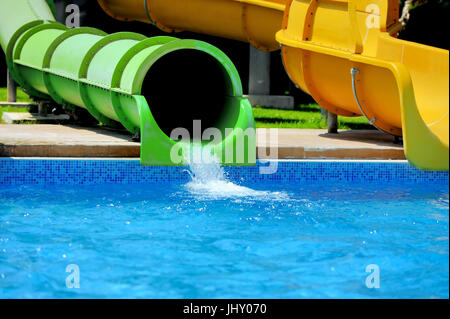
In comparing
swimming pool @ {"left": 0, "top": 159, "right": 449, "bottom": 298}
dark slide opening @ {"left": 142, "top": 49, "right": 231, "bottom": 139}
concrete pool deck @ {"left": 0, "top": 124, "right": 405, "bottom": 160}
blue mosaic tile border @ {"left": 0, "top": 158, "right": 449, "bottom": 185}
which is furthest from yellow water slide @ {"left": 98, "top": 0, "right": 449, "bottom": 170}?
dark slide opening @ {"left": 142, "top": 49, "right": 231, "bottom": 139}

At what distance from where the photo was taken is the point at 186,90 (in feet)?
30.8

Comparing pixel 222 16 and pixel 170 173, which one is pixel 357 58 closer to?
pixel 170 173

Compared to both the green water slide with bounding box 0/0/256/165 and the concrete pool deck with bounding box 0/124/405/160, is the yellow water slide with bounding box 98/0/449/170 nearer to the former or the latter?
the concrete pool deck with bounding box 0/124/405/160

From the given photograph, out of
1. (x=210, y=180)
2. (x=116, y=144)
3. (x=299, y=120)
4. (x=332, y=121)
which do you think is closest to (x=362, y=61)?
(x=332, y=121)

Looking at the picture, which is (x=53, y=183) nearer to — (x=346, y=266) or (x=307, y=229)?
(x=307, y=229)

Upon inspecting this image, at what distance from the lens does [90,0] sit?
1437 centimetres

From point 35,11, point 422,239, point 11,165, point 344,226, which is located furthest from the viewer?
point 35,11

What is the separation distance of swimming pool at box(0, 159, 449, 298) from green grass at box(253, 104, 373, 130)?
9.14 ft

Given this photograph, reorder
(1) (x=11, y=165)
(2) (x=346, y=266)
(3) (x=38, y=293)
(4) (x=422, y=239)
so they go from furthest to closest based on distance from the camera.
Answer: (1) (x=11, y=165) < (4) (x=422, y=239) < (2) (x=346, y=266) < (3) (x=38, y=293)

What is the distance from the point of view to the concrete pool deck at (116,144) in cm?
790

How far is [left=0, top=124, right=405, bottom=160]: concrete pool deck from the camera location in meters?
7.90

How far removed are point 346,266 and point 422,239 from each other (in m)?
1.06

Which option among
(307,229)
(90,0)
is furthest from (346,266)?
(90,0)

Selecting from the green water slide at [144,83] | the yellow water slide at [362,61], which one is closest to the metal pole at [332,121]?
the yellow water slide at [362,61]
